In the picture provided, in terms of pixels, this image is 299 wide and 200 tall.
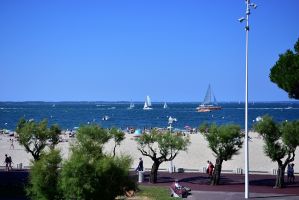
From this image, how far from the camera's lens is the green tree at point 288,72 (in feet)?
77.7

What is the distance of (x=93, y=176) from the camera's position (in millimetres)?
17703

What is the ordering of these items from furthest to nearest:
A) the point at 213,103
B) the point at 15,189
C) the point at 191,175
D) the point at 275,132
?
1. the point at 213,103
2. the point at 191,175
3. the point at 275,132
4. the point at 15,189

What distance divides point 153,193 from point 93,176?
8.45 meters

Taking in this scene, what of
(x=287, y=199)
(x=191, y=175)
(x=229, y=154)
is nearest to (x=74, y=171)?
(x=287, y=199)

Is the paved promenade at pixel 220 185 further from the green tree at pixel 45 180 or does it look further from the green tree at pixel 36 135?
the green tree at pixel 45 180

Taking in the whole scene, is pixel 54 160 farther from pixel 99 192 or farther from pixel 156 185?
pixel 156 185

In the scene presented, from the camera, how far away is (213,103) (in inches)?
7313

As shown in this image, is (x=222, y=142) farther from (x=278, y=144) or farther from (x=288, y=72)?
(x=288, y=72)

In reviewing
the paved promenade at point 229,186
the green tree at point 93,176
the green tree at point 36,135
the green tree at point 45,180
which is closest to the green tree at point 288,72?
the paved promenade at point 229,186

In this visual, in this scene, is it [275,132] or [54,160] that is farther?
[275,132]

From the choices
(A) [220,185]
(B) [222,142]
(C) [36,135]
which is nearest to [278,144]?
(B) [222,142]

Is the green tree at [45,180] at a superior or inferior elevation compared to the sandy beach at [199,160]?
superior

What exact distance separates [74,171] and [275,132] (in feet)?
51.0

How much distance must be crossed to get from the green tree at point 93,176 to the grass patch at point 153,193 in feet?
19.4
